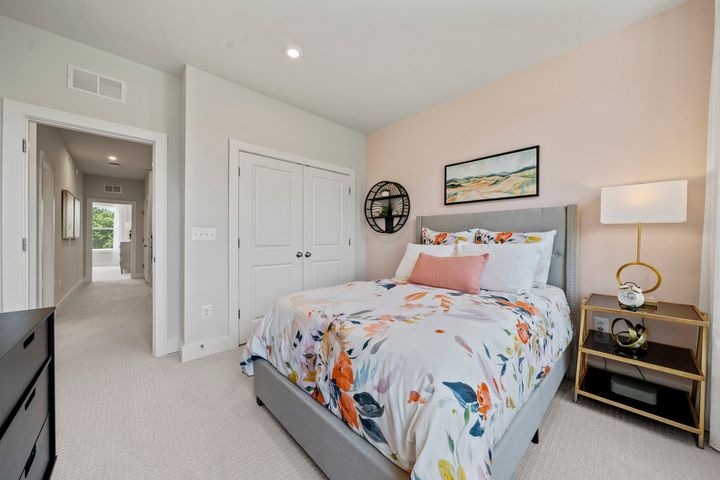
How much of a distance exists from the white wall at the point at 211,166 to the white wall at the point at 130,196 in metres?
6.31

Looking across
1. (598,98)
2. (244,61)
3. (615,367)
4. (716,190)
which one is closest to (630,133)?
(598,98)

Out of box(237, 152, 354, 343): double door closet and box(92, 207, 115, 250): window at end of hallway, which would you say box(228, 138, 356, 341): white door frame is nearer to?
box(237, 152, 354, 343): double door closet

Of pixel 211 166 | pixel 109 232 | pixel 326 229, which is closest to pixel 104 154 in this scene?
pixel 211 166

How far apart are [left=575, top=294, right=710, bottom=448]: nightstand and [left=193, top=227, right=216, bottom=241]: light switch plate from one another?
117 inches

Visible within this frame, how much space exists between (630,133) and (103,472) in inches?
144

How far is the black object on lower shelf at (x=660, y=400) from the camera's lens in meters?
1.59

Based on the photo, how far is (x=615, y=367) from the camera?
2086 mm

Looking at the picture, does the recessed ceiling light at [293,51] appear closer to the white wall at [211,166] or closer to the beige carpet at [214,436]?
the white wall at [211,166]

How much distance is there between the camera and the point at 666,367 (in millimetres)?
1562

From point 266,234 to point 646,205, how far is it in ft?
9.94

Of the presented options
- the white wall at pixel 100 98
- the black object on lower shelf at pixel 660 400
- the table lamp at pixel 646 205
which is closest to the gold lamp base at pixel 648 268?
the table lamp at pixel 646 205

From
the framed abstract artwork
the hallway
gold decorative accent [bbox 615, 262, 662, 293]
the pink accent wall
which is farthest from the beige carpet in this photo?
the framed abstract artwork

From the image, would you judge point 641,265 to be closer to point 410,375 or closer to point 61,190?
point 410,375

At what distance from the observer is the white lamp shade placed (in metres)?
1.60
